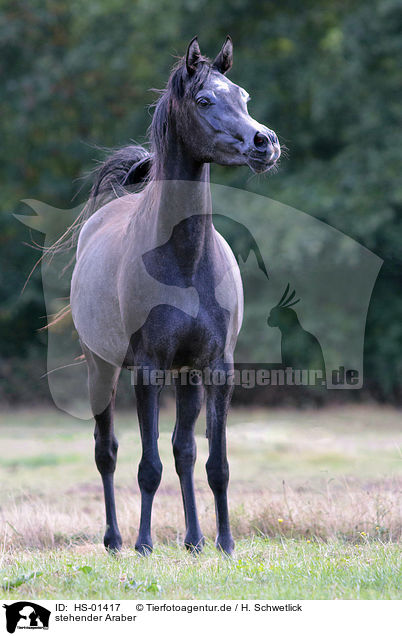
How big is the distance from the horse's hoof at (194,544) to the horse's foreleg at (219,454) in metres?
0.13

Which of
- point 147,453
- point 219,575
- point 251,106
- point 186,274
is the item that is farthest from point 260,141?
point 251,106

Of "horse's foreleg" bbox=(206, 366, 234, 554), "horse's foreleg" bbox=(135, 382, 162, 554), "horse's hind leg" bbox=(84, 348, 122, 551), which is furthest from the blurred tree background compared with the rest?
"horse's foreleg" bbox=(135, 382, 162, 554)

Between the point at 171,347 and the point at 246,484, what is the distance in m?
3.64

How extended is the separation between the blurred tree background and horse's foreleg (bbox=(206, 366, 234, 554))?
954 centimetres

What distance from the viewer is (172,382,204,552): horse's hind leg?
5.10 m

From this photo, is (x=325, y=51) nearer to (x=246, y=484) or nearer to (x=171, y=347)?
(x=246, y=484)

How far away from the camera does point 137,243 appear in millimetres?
4859

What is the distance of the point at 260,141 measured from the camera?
13.4 ft

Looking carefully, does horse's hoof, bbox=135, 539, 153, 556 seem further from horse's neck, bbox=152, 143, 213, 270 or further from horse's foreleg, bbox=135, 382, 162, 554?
horse's neck, bbox=152, 143, 213, 270

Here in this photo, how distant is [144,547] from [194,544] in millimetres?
351

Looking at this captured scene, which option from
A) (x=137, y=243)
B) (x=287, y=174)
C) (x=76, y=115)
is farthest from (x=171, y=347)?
(x=76, y=115)
